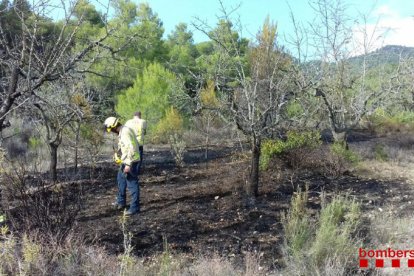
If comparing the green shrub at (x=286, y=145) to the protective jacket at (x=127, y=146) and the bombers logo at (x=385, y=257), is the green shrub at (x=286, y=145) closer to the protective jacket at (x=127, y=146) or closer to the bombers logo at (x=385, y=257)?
the protective jacket at (x=127, y=146)

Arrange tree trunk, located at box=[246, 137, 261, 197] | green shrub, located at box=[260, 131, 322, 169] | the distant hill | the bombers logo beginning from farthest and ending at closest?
the distant hill < green shrub, located at box=[260, 131, 322, 169] < tree trunk, located at box=[246, 137, 261, 197] < the bombers logo

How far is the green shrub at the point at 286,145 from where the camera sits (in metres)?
9.25

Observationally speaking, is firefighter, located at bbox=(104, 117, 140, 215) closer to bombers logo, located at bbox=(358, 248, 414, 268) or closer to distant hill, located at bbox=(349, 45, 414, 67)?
bombers logo, located at bbox=(358, 248, 414, 268)

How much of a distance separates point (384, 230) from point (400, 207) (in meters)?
1.69

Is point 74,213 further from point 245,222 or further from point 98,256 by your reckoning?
point 245,222

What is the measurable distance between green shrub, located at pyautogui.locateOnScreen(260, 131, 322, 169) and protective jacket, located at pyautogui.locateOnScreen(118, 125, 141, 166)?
3559 mm

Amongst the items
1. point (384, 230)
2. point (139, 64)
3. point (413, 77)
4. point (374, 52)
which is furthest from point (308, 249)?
point (139, 64)

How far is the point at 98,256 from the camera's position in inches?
153

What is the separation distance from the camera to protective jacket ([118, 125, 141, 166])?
643 cm

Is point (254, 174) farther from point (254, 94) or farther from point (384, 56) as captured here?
point (384, 56)

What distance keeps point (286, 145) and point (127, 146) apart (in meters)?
4.15

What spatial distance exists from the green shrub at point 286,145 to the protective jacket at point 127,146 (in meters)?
3.56

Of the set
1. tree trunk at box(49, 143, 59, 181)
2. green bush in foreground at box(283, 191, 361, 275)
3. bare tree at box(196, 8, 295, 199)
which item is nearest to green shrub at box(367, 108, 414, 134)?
bare tree at box(196, 8, 295, 199)

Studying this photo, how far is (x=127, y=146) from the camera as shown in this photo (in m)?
6.45
